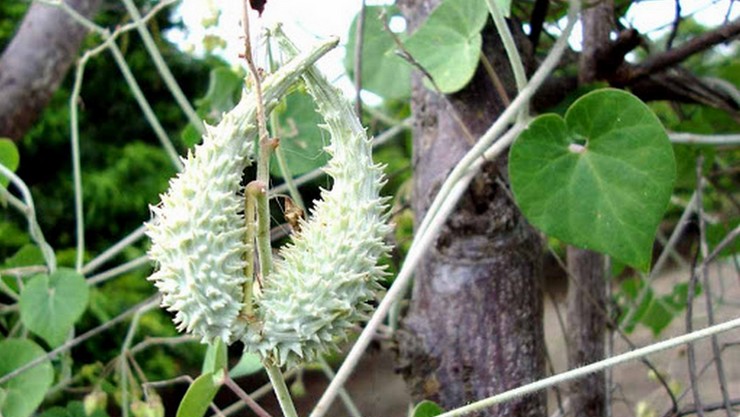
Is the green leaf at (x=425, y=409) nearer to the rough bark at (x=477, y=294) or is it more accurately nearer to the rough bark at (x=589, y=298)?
the rough bark at (x=477, y=294)

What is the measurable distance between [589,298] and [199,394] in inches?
19.3

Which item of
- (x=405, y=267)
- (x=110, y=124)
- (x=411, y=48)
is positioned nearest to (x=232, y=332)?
(x=405, y=267)

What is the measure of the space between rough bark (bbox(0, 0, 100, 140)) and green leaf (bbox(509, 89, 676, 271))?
0.90 meters

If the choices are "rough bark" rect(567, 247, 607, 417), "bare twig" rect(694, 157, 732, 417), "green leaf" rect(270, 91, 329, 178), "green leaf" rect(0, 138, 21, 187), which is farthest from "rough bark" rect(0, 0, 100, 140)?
"bare twig" rect(694, 157, 732, 417)

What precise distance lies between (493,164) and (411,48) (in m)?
0.14

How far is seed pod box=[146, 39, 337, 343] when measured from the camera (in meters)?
0.40

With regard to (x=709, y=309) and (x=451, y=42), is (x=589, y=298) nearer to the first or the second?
(x=709, y=309)

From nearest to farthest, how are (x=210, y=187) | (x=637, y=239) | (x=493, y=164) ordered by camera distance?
(x=210, y=187) < (x=637, y=239) < (x=493, y=164)

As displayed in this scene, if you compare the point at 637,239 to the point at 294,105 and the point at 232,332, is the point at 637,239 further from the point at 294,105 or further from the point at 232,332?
the point at 294,105

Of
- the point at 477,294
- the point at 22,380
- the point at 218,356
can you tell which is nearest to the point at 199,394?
the point at 218,356

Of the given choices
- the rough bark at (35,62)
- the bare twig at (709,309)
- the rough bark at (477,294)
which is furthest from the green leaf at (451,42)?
the rough bark at (35,62)

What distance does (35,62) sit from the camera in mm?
1296

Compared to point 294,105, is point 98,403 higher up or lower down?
lower down

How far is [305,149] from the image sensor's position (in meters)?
0.89
